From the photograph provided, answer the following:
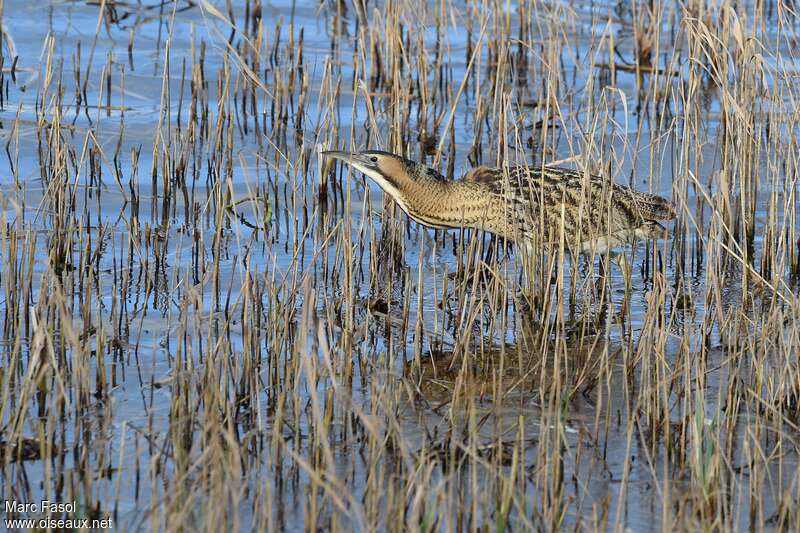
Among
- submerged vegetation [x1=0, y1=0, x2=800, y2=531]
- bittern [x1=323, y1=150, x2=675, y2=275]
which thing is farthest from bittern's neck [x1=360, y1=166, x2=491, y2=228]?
submerged vegetation [x1=0, y1=0, x2=800, y2=531]

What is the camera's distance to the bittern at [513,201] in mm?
6730

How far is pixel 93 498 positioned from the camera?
4.04 m

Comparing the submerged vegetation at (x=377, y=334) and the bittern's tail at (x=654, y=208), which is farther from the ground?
the bittern's tail at (x=654, y=208)

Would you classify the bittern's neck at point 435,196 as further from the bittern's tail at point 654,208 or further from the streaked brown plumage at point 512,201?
the bittern's tail at point 654,208

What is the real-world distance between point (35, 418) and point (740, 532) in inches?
91.0

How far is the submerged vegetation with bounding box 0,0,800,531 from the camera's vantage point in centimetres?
403

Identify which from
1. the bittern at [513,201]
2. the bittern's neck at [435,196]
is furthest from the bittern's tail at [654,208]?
the bittern's neck at [435,196]

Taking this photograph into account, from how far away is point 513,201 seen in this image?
6.63m

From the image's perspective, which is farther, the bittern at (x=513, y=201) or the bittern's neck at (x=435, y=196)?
the bittern's neck at (x=435, y=196)

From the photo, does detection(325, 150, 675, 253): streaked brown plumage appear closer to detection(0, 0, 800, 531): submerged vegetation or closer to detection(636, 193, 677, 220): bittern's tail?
detection(636, 193, 677, 220): bittern's tail

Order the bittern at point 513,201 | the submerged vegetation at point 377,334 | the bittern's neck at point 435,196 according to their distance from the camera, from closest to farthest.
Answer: the submerged vegetation at point 377,334
the bittern at point 513,201
the bittern's neck at point 435,196

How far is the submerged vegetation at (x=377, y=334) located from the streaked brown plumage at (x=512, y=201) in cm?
13

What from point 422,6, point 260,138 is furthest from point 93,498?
point 422,6

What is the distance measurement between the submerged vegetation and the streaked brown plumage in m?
0.13
